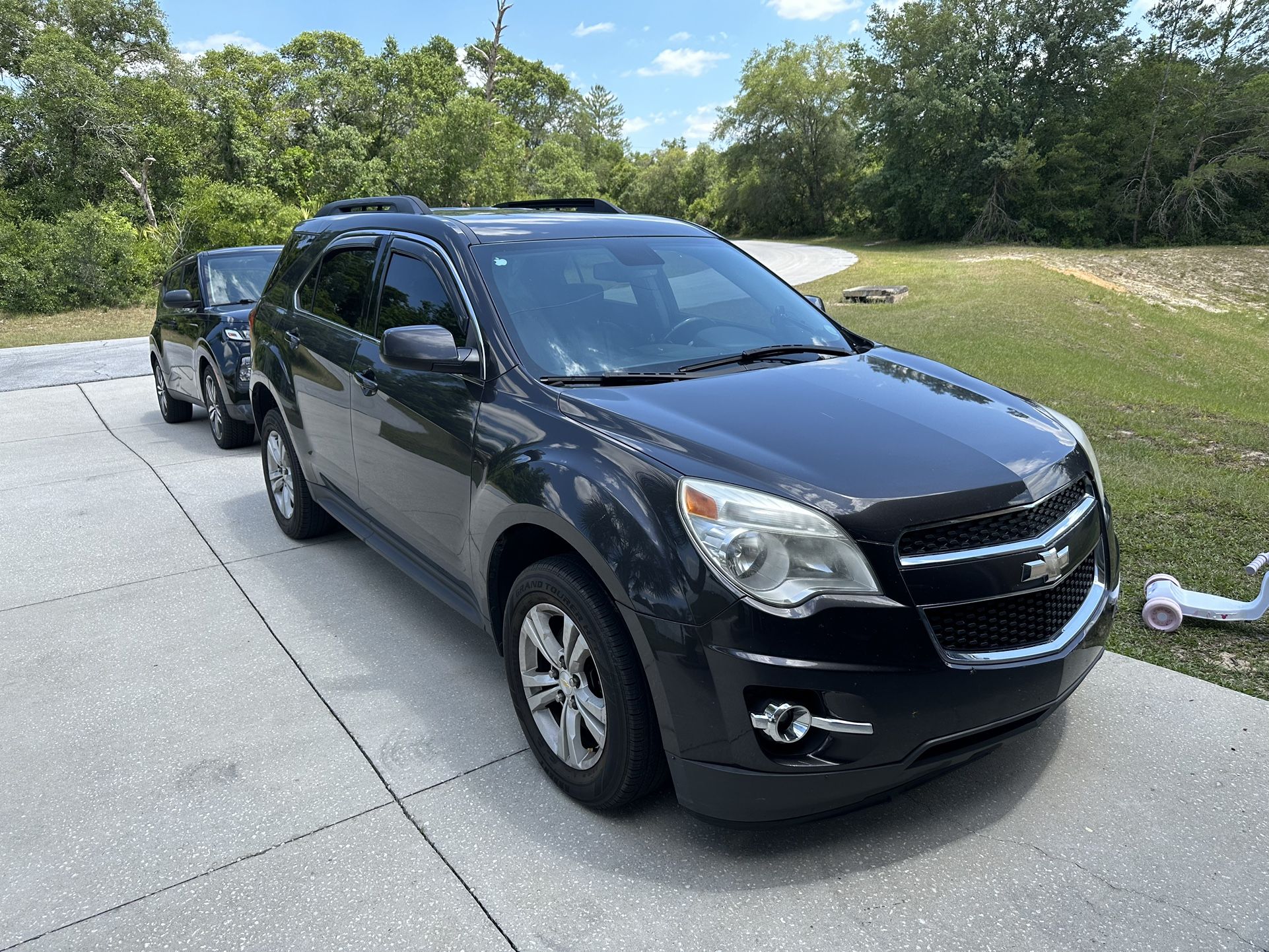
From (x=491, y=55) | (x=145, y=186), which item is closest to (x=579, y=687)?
(x=145, y=186)

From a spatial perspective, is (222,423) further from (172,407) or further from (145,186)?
(145,186)

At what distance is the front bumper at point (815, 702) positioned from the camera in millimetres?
2277

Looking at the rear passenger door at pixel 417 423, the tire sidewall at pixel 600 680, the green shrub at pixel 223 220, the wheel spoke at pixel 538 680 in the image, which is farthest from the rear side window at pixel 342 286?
the green shrub at pixel 223 220

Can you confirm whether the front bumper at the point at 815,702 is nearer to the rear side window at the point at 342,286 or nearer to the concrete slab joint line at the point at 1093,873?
the concrete slab joint line at the point at 1093,873

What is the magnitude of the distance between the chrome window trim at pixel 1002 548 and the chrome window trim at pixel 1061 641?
215 millimetres

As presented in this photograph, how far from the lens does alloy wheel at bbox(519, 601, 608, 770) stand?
2.74 metres

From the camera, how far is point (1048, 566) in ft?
8.29

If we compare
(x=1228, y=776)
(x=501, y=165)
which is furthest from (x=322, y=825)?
(x=501, y=165)

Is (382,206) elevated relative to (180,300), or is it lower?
elevated

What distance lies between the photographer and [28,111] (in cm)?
2605

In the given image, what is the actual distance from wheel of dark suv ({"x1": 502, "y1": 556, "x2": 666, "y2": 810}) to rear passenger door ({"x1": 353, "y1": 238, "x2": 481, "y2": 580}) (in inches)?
21.3

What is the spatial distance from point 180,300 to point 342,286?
4.60 metres

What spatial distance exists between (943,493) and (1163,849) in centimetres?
128

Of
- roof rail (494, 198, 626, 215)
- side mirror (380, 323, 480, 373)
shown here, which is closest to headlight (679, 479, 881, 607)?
side mirror (380, 323, 480, 373)
